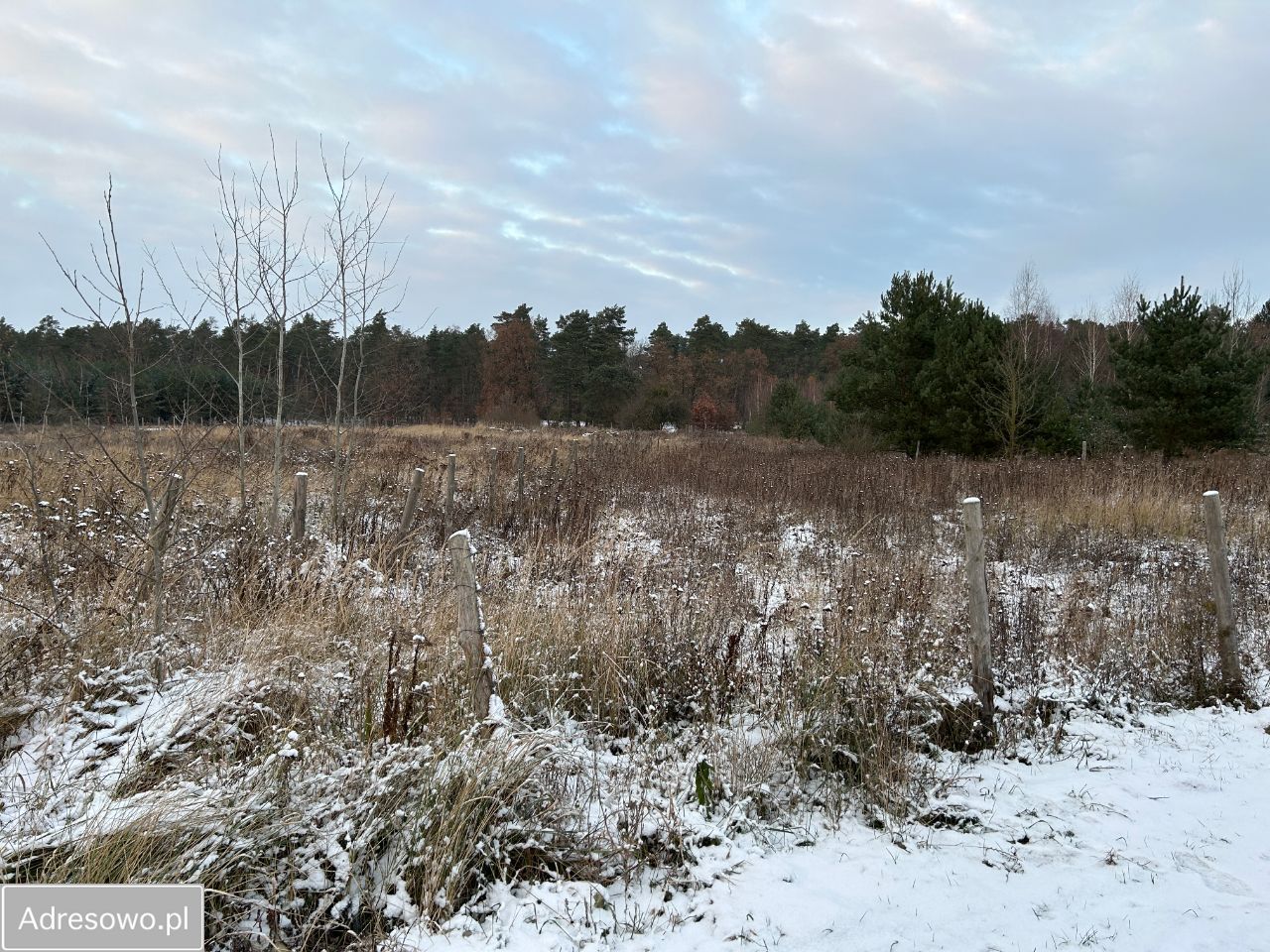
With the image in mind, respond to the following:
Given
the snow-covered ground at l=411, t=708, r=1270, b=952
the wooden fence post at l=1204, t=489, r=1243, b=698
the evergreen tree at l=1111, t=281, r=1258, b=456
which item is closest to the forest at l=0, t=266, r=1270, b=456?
the evergreen tree at l=1111, t=281, r=1258, b=456

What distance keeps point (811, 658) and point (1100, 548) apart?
5781mm

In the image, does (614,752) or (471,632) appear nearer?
(471,632)

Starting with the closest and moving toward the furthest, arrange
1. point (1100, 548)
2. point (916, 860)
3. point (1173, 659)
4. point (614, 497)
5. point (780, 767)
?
point (916, 860), point (780, 767), point (1173, 659), point (1100, 548), point (614, 497)

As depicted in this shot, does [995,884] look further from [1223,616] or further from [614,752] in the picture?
[1223,616]

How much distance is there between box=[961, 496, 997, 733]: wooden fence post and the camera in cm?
384

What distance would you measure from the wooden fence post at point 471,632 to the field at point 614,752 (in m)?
0.10

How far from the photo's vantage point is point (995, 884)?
102 inches

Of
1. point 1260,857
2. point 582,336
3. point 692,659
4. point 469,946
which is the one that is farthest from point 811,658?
point 582,336

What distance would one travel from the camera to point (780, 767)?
10.8 ft

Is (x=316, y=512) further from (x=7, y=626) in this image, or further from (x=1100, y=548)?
(x=1100, y=548)

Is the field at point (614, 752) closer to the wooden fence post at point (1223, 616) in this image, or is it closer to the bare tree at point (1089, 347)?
the wooden fence post at point (1223, 616)

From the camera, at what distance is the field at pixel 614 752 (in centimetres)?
231

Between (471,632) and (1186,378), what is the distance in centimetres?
1914

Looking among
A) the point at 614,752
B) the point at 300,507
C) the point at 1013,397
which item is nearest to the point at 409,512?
the point at 300,507
